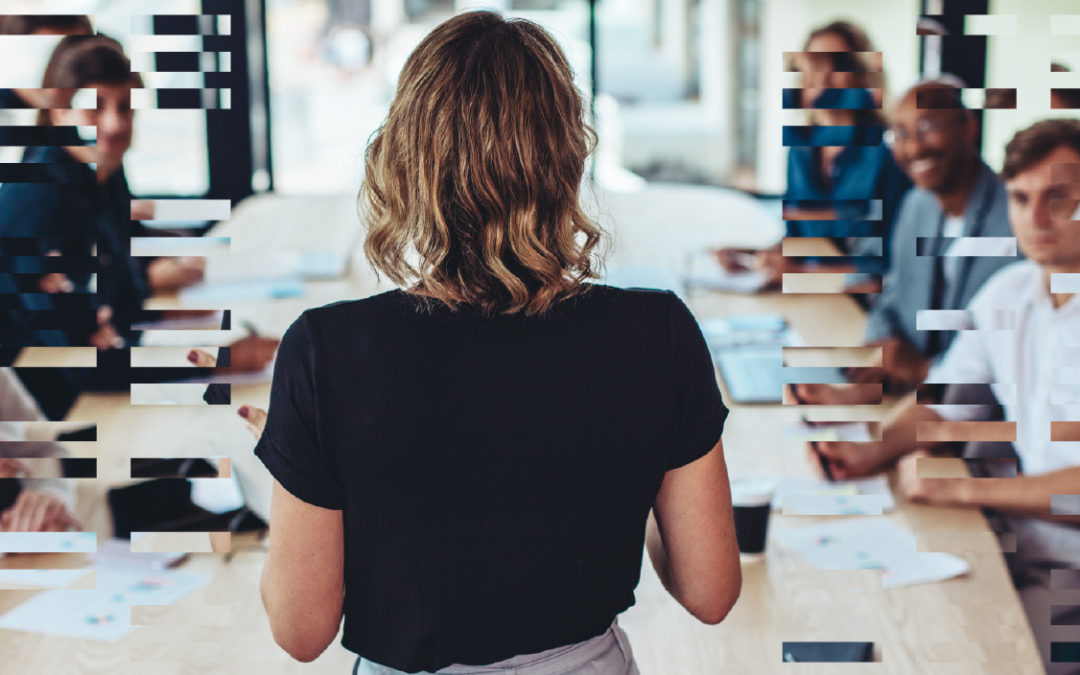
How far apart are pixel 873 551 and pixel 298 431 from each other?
35.3 inches

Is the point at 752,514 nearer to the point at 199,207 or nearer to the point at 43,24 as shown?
the point at 199,207

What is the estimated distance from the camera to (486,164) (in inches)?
34.6

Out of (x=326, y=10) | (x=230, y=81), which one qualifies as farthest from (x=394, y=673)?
(x=326, y=10)

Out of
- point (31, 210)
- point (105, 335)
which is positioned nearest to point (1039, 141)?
point (31, 210)

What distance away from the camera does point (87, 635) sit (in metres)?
1.30

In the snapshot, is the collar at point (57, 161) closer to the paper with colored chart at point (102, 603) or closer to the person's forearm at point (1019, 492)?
the paper with colored chart at point (102, 603)

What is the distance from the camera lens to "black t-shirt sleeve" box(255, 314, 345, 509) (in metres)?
0.88

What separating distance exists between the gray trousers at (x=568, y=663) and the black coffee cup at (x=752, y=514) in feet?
1.28

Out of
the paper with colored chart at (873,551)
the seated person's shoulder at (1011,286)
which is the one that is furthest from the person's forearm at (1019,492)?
the seated person's shoulder at (1011,286)

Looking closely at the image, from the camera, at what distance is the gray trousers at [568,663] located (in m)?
0.98

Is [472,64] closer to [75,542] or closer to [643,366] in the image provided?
[643,366]

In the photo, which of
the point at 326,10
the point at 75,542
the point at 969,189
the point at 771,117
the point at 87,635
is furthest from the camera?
the point at 326,10

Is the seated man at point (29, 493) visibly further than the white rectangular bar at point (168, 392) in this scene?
No

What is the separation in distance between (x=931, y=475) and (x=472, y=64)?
105 centimetres
